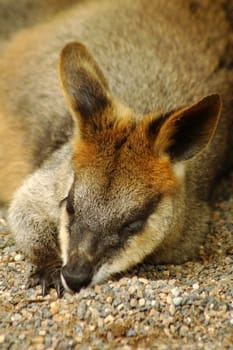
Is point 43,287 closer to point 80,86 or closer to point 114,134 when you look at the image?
point 114,134

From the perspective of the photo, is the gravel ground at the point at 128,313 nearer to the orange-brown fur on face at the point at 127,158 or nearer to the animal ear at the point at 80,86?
the orange-brown fur on face at the point at 127,158

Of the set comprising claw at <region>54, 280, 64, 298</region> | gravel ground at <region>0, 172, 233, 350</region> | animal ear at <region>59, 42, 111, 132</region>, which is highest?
animal ear at <region>59, 42, 111, 132</region>

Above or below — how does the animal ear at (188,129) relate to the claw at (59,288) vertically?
above

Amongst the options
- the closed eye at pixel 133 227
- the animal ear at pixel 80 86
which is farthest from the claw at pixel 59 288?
the animal ear at pixel 80 86

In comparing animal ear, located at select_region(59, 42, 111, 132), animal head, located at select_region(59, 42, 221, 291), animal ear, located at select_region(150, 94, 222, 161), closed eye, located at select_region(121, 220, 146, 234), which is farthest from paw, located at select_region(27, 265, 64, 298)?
animal ear, located at select_region(150, 94, 222, 161)

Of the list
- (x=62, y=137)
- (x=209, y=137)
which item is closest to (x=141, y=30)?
(x=62, y=137)

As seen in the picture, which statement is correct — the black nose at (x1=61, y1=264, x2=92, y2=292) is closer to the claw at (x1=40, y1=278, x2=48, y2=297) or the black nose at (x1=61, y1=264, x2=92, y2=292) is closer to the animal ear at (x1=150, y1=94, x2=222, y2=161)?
the claw at (x1=40, y1=278, x2=48, y2=297)

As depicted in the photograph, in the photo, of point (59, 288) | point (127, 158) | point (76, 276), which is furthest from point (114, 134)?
point (59, 288)
